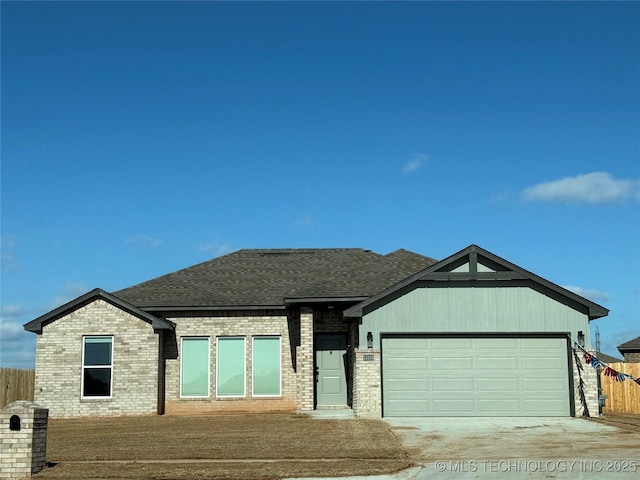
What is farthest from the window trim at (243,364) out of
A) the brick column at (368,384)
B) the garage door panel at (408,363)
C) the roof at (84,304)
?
the garage door panel at (408,363)

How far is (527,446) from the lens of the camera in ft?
49.3

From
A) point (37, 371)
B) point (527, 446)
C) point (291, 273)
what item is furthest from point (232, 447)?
point (291, 273)

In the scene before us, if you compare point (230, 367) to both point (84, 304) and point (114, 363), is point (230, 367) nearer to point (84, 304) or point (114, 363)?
point (114, 363)

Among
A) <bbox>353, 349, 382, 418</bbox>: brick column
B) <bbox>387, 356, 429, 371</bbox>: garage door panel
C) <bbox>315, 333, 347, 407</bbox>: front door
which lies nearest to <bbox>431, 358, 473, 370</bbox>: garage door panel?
<bbox>387, 356, 429, 371</bbox>: garage door panel

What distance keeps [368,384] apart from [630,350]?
907 inches

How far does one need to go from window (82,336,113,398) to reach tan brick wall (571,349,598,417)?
43.8ft

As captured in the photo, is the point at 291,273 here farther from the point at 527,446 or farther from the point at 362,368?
the point at 527,446

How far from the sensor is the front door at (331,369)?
23.8m

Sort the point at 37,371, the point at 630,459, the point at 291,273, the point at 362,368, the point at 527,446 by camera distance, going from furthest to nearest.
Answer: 1. the point at 291,273
2. the point at 37,371
3. the point at 362,368
4. the point at 527,446
5. the point at 630,459

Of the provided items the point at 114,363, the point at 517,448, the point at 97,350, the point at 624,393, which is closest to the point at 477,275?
the point at 517,448

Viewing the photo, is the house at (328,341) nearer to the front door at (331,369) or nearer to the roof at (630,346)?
the front door at (331,369)

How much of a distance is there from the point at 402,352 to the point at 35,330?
1104cm

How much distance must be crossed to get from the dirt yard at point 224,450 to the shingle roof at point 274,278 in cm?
456

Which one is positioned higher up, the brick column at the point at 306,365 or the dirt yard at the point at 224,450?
the brick column at the point at 306,365
